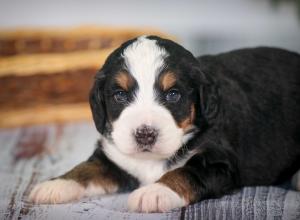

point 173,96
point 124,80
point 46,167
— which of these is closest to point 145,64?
point 124,80

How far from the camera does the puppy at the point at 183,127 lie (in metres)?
4.29

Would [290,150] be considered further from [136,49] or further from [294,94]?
[136,49]

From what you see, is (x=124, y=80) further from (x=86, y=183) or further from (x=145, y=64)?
(x=86, y=183)

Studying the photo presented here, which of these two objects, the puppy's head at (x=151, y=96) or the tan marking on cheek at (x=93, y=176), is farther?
the tan marking on cheek at (x=93, y=176)

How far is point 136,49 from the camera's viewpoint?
4.45 m

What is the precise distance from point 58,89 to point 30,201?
2929 millimetres

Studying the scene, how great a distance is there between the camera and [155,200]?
4184mm

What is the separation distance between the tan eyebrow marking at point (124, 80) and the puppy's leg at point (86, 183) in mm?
654

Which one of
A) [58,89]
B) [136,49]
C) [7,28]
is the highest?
[136,49]

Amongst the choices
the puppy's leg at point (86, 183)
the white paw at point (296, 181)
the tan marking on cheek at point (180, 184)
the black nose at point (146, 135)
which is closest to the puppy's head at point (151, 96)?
the black nose at point (146, 135)

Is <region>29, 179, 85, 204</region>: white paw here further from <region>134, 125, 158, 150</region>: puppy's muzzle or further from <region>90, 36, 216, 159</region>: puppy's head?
<region>134, 125, 158, 150</region>: puppy's muzzle

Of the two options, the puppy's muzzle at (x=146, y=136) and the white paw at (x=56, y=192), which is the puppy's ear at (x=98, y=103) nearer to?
the white paw at (x=56, y=192)

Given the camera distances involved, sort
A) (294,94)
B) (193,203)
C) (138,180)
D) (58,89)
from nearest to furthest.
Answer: (193,203) → (138,180) → (294,94) → (58,89)

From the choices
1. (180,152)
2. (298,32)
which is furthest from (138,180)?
(298,32)
